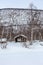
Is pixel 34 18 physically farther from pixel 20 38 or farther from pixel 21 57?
pixel 21 57

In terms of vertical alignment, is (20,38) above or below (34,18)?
below

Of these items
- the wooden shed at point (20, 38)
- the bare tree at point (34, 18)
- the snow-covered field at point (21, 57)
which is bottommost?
the wooden shed at point (20, 38)

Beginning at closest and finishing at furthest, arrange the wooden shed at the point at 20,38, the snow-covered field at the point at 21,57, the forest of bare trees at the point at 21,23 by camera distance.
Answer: the snow-covered field at the point at 21,57 < the wooden shed at the point at 20,38 < the forest of bare trees at the point at 21,23

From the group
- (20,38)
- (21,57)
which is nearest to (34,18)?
(20,38)

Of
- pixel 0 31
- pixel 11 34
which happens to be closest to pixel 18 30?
pixel 11 34

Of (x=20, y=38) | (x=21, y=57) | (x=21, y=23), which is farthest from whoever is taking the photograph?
(x=21, y=23)

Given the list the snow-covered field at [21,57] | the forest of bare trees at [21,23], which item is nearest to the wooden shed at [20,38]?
the forest of bare trees at [21,23]

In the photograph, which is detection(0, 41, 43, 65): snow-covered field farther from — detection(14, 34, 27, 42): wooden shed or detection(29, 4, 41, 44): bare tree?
detection(29, 4, 41, 44): bare tree

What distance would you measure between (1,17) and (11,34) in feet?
9.73

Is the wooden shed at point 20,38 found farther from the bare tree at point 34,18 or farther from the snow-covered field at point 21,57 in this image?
the snow-covered field at point 21,57

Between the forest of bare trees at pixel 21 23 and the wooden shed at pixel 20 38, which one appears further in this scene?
the forest of bare trees at pixel 21 23

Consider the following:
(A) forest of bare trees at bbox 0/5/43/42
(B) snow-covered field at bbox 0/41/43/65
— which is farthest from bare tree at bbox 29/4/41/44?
(B) snow-covered field at bbox 0/41/43/65

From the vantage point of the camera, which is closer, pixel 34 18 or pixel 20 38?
pixel 20 38

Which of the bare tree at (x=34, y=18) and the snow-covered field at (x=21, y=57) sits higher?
the bare tree at (x=34, y=18)
